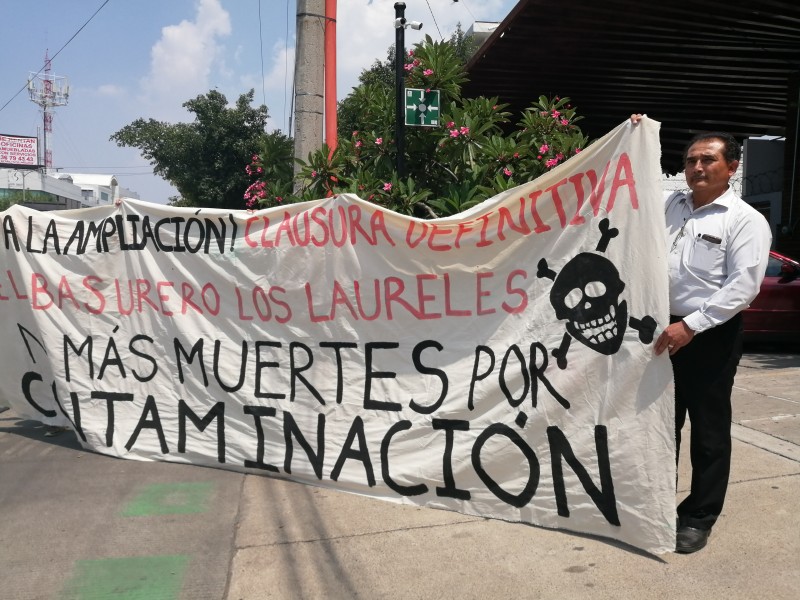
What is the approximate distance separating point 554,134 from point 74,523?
4335mm

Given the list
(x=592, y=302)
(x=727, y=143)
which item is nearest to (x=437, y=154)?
(x=592, y=302)

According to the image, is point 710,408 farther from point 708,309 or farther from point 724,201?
point 724,201

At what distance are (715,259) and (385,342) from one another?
1.75 m

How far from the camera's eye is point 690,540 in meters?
3.35

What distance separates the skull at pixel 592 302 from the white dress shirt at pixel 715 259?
0.25 meters

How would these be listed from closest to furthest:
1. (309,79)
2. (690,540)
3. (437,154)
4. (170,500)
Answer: (690,540), (170,500), (437,154), (309,79)

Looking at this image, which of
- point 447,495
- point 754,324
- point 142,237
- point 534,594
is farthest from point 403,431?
point 754,324

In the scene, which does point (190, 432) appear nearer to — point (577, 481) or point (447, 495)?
point (447, 495)

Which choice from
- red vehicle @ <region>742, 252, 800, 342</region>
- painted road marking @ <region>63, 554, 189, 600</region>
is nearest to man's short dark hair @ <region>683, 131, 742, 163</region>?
painted road marking @ <region>63, 554, 189, 600</region>

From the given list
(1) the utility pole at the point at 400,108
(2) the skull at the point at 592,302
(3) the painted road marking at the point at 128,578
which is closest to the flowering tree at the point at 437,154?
(1) the utility pole at the point at 400,108

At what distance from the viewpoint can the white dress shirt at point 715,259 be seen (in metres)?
3.21

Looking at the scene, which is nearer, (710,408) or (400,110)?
(710,408)

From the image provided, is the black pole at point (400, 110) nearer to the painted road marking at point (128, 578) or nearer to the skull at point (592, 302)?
the skull at point (592, 302)

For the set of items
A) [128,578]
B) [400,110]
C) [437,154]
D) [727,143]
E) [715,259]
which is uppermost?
[400,110]
